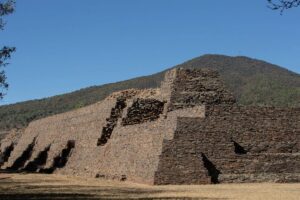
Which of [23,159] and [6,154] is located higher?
[6,154]

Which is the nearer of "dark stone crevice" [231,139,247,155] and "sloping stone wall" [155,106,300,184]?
"sloping stone wall" [155,106,300,184]

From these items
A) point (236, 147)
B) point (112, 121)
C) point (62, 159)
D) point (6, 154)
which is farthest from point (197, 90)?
point (6, 154)

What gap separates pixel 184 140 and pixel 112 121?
9104 millimetres

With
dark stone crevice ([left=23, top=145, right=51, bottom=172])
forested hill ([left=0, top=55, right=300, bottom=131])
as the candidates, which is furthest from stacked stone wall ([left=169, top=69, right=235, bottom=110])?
forested hill ([left=0, top=55, right=300, bottom=131])

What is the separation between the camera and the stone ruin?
2344cm

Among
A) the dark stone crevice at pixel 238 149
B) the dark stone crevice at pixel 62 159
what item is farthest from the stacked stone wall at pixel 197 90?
the dark stone crevice at pixel 62 159

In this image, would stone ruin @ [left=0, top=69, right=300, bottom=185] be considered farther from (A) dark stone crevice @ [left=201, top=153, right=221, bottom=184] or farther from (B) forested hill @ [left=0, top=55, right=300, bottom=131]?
(B) forested hill @ [left=0, top=55, right=300, bottom=131]

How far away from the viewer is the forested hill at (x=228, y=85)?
260ft

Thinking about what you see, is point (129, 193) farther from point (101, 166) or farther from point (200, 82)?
point (200, 82)

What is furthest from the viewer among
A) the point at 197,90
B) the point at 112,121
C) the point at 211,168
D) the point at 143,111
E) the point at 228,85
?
the point at 228,85

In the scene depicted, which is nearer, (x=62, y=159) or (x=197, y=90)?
(x=197, y=90)

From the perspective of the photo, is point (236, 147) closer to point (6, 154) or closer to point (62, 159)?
point (62, 159)

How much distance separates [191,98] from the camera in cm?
3209

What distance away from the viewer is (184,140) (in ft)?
78.0
